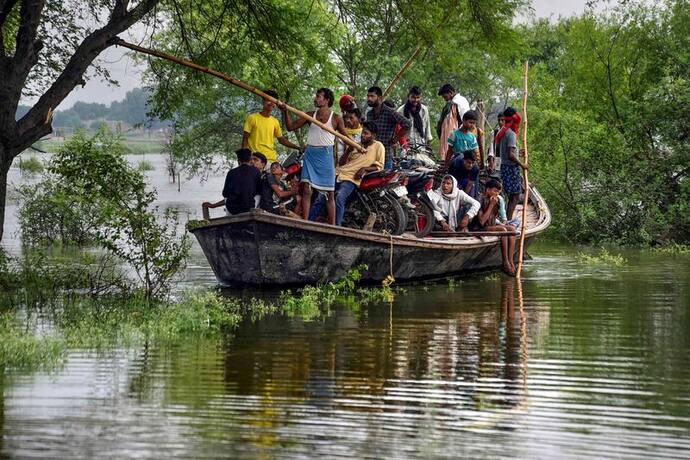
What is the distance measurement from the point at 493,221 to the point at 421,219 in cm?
139

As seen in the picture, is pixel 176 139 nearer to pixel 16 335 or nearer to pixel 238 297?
pixel 238 297

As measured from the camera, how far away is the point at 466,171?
17.6m

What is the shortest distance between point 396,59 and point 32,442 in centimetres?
2813

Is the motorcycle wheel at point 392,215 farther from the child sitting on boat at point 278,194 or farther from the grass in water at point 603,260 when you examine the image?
the grass in water at point 603,260

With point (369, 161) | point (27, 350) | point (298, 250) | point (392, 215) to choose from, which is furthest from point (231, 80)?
point (27, 350)

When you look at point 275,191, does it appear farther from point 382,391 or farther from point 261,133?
point 382,391

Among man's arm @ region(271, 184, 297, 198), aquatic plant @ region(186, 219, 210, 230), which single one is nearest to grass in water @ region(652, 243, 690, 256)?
man's arm @ region(271, 184, 297, 198)

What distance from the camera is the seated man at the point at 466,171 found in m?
17.5

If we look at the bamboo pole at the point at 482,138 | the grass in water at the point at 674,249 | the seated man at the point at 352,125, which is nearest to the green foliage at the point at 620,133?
the grass in water at the point at 674,249

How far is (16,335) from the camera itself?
10625 millimetres

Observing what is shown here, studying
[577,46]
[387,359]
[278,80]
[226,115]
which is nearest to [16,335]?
[387,359]

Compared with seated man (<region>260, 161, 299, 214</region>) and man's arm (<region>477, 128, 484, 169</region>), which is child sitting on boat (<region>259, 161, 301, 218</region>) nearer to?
seated man (<region>260, 161, 299, 214</region>)

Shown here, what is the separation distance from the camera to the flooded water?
285 inches

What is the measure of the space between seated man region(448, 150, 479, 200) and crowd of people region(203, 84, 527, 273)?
1 cm
